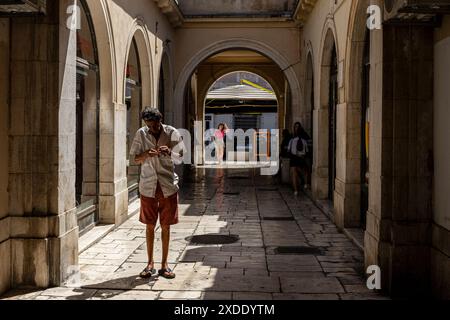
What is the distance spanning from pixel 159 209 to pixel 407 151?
2.49m

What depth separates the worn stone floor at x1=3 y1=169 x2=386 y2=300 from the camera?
205 inches

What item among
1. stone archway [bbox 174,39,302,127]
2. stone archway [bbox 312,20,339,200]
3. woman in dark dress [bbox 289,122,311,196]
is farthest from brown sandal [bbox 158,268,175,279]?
stone archway [bbox 174,39,302,127]

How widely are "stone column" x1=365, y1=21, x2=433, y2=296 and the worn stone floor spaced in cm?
42

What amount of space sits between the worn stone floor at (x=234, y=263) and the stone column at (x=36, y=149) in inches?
12.0

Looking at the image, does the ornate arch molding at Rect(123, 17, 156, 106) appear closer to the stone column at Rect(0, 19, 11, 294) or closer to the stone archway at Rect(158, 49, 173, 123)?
the stone archway at Rect(158, 49, 173, 123)

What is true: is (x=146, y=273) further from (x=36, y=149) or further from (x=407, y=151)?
(x=407, y=151)

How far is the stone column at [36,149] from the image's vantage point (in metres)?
5.32

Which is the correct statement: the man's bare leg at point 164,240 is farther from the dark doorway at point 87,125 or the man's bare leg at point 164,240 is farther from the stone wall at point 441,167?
the stone wall at point 441,167

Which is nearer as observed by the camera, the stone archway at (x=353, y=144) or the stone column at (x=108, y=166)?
the stone archway at (x=353, y=144)

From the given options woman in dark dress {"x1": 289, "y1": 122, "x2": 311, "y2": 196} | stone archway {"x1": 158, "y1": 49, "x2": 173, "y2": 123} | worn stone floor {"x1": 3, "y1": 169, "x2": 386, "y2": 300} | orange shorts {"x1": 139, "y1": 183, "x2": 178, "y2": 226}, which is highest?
stone archway {"x1": 158, "y1": 49, "x2": 173, "y2": 123}

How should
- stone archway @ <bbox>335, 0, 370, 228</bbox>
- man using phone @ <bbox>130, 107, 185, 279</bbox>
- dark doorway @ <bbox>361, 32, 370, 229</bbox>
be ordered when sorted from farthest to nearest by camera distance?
1. stone archway @ <bbox>335, 0, 370, 228</bbox>
2. dark doorway @ <bbox>361, 32, 370, 229</bbox>
3. man using phone @ <bbox>130, 107, 185, 279</bbox>

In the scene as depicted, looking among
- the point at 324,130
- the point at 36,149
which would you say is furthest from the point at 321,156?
the point at 36,149

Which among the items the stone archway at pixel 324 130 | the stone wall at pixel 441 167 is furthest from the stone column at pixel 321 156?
the stone wall at pixel 441 167
